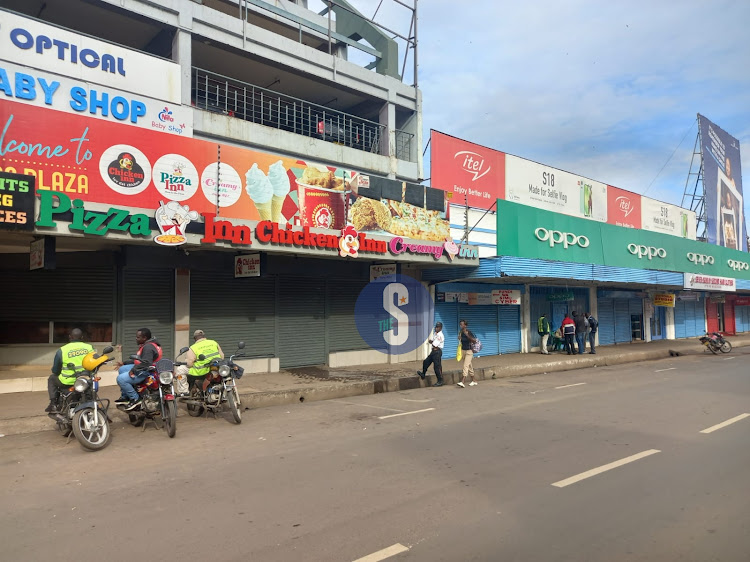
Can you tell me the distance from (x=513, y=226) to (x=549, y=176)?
7.78 metres

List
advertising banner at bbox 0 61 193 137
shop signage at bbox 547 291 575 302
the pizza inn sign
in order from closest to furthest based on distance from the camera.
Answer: the pizza inn sign < advertising banner at bbox 0 61 193 137 < shop signage at bbox 547 291 575 302

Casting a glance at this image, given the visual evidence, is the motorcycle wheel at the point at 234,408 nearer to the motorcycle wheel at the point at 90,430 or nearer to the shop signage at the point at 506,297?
the motorcycle wheel at the point at 90,430

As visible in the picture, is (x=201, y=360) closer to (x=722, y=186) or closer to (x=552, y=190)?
(x=552, y=190)

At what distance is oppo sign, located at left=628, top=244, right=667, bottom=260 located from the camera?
26316 millimetres

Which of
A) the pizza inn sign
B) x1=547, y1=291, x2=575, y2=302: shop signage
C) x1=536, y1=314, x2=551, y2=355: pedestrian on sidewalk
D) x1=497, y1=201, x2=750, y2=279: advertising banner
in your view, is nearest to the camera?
the pizza inn sign

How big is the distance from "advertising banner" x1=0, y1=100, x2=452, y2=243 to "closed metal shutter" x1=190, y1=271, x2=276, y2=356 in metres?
2.07

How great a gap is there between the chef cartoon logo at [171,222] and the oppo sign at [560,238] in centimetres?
1381

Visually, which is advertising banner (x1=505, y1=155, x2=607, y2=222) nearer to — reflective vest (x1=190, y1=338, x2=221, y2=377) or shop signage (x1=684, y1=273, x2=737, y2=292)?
shop signage (x1=684, y1=273, x2=737, y2=292)

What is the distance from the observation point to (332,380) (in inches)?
551

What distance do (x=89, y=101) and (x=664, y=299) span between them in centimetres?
2893

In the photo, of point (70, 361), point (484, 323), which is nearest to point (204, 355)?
point (70, 361)

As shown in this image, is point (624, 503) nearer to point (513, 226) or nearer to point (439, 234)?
point (439, 234)

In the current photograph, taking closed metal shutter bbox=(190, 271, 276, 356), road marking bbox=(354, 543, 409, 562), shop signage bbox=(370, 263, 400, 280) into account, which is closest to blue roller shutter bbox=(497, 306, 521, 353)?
shop signage bbox=(370, 263, 400, 280)

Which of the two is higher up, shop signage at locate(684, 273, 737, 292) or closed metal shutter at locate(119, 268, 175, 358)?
shop signage at locate(684, 273, 737, 292)
